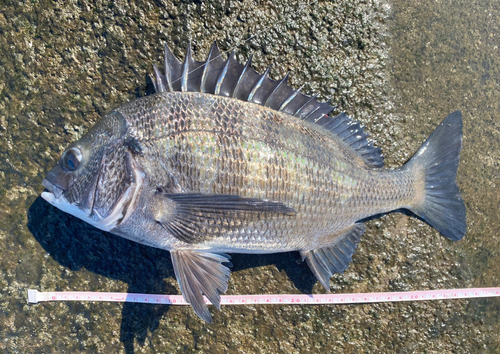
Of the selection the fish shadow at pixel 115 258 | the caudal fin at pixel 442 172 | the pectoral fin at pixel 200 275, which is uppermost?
the caudal fin at pixel 442 172

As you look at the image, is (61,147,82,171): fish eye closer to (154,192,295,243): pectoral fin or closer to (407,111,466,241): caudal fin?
(154,192,295,243): pectoral fin

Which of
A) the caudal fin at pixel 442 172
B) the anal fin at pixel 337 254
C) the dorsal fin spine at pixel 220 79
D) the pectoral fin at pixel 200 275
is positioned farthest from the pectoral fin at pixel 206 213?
the caudal fin at pixel 442 172

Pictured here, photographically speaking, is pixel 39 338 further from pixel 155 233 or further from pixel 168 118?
pixel 168 118

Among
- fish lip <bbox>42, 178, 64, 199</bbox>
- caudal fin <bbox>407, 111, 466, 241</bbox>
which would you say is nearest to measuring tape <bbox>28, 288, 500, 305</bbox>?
caudal fin <bbox>407, 111, 466, 241</bbox>

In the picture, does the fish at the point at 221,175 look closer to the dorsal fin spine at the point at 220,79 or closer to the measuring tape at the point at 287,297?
the dorsal fin spine at the point at 220,79

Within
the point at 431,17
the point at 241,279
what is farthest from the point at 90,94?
the point at 431,17

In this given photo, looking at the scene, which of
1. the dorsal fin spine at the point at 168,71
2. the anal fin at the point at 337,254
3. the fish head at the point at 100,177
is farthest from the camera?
the anal fin at the point at 337,254
